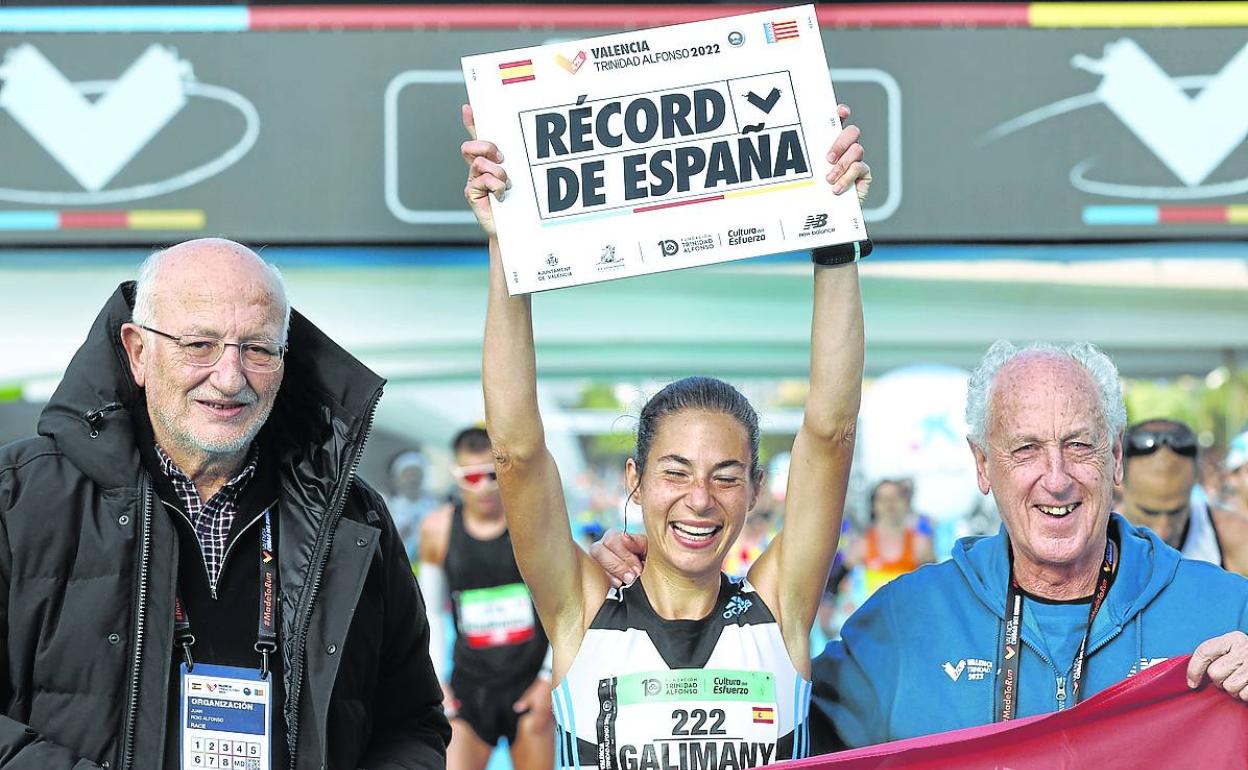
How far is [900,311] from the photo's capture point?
9.96 metres

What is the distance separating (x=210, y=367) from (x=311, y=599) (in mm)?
455

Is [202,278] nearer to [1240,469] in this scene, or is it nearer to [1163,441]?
[1163,441]

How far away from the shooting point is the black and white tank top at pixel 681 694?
8.64 ft

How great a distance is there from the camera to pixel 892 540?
9.28 meters

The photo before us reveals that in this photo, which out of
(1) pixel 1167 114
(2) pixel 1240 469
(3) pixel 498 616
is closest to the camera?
(2) pixel 1240 469

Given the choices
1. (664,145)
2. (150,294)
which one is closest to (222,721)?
(150,294)

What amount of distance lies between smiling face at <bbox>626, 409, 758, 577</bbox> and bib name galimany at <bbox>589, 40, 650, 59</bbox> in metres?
0.68

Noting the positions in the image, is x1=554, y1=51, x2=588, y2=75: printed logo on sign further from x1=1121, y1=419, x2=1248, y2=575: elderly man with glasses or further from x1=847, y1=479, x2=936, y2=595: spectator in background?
x1=847, y1=479, x2=936, y2=595: spectator in background

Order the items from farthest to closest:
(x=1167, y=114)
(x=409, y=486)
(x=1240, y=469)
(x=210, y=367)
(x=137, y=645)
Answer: (x=409, y=486), (x=1167, y=114), (x=1240, y=469), (x=210, y=367), (x=137, y=645)

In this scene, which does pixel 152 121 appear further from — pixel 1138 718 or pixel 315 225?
pixel 1138 718

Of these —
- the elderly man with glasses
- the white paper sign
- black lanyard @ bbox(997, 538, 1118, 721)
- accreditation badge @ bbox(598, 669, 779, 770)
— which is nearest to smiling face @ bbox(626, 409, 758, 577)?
accreditation badge @ bbox(598, 669, 779, 770)

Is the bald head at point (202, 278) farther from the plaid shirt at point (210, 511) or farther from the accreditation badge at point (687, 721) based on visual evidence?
the accreditation badge at point (687, 721)

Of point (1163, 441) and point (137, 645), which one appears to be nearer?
point (137, 645)

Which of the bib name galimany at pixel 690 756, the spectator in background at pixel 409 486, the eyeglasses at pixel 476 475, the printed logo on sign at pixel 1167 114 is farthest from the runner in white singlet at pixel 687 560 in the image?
the spectator in background at pixel 409 486
